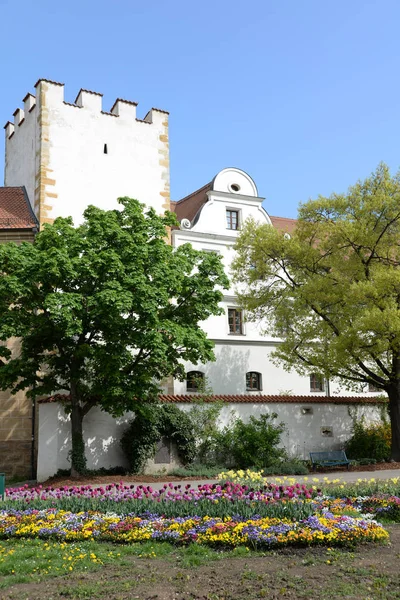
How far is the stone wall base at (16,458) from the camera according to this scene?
21.2 meters

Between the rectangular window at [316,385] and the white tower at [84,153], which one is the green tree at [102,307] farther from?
the rectangular window at [316,385]

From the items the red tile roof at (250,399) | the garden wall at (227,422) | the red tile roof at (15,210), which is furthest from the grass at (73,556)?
the red tile roof at (15,210)

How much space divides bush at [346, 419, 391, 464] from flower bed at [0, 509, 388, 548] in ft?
54.1

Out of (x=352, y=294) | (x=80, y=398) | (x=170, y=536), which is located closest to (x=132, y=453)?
(x=80, y=398)

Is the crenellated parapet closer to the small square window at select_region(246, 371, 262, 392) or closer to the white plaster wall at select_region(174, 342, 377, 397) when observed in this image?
the white plaster wall at select_region(174, 342, 377, 397)

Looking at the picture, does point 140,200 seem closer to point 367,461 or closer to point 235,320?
point 235,320

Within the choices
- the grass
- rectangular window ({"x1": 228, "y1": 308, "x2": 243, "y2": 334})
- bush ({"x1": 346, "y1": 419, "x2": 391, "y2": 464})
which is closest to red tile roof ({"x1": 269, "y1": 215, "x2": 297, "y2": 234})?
rectangular window ({"x1": 228, "y1": 308, "x2": 243, "y2": 334})

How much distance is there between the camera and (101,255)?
58.3 feet

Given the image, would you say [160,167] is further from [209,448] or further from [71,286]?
[209,448]

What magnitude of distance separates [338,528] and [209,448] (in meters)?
13.5

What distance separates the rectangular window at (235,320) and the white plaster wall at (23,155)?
10.0 metres

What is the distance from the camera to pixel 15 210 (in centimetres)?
2433

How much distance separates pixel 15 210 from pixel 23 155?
350 centimetres

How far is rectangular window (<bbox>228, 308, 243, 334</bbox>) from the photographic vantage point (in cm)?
2870
